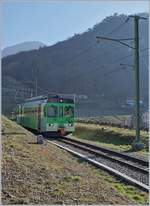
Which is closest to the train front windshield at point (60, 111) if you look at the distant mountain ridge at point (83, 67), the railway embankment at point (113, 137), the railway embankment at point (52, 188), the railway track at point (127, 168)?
the railway embankment at point (113, 137)

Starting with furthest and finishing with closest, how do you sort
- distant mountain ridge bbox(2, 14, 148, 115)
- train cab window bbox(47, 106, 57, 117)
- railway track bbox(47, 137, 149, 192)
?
distant mountain ridge bbox(2, 14, 148, 115) → train cab window bbox(47, 106, 57, 117) → railway track bbox(47, 137, 149, 192)

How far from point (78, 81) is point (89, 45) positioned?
369 inches

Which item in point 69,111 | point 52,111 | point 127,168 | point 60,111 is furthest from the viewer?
point 69,111

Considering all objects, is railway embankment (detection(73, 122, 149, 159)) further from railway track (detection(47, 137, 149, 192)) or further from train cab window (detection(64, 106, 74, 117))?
railway track (detection(47, 137, 149, 192))

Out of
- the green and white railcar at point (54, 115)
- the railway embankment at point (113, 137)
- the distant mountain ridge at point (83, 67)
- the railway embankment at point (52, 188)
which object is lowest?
the railway embankment at point (113, 137)

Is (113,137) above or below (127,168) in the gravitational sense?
below

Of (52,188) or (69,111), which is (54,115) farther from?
(52,188)

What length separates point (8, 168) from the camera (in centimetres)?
895

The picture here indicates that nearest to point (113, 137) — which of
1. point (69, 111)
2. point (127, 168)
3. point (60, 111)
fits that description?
point (69, 111)

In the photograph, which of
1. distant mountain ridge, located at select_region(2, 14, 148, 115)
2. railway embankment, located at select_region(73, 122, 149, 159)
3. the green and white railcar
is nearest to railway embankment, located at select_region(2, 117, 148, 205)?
railway embankment, located at select_region(73, 122, 149, 159)

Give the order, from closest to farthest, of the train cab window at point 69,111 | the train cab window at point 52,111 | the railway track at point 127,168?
the railway track at point 127,168 → the train cab window at point 52,111 → the train cab window at point 69,111

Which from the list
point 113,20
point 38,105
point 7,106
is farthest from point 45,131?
point 113,20

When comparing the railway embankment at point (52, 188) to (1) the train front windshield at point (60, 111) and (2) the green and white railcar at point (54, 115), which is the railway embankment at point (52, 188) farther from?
(1) the train front windshield at point (60, 111)

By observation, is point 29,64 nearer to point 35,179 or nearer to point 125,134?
point 125,134
